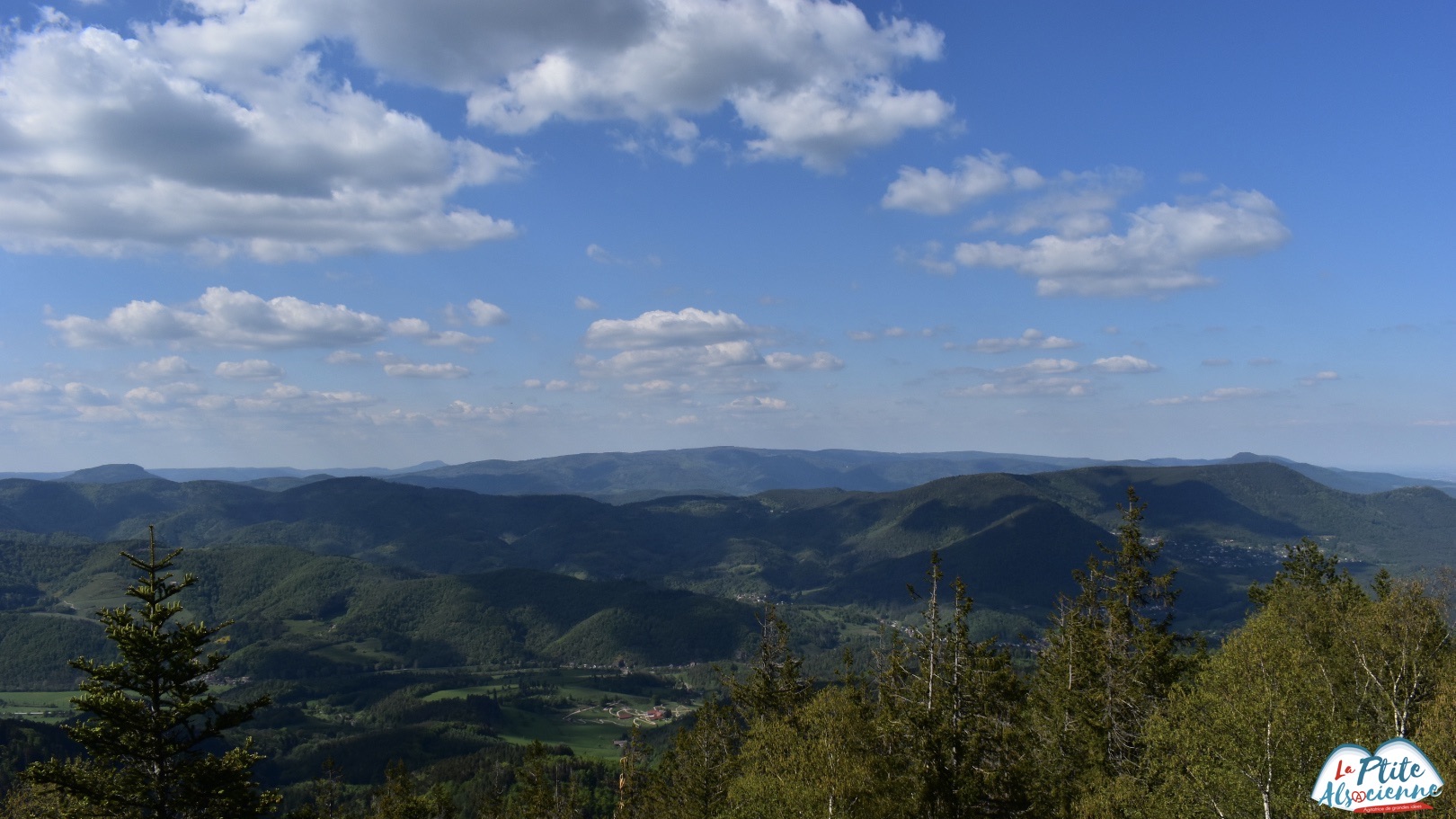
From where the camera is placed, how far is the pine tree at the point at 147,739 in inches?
956

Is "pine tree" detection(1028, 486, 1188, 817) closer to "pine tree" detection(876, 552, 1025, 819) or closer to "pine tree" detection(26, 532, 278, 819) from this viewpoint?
"pine tree" detection(876, 552, 1025, 819)

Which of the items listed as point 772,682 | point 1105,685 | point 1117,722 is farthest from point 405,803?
point 1117,722

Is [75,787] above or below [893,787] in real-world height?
above

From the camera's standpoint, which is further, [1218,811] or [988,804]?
[988,804]

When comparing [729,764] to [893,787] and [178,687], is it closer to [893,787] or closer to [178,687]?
[893,787]

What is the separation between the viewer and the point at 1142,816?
2869 cm

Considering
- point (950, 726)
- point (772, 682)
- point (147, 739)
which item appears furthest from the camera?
point (772, 682)

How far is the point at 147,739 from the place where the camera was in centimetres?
2497

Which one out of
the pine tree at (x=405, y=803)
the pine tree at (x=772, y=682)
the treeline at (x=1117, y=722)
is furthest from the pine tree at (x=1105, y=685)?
the pine tree at (x=405, y=803)

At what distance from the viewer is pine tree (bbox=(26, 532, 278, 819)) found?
79.7 feet

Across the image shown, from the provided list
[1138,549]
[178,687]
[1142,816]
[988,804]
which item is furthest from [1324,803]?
[178,687]

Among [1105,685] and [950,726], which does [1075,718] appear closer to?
[1105,685]

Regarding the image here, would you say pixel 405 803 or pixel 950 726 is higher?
pixel 950 726

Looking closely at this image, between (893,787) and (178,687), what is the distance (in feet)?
88.3
